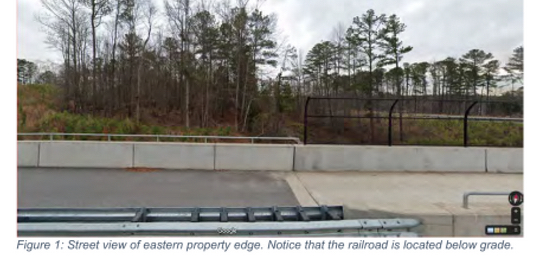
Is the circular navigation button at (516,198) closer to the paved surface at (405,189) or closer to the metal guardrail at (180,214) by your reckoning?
the paved surface at (405,189)

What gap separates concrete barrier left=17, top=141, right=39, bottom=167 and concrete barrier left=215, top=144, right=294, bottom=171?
496 centimetres

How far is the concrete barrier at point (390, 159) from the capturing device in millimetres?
7020

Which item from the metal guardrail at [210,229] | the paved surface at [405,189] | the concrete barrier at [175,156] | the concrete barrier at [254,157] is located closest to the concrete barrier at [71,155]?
the concrete barrier at [175,156]

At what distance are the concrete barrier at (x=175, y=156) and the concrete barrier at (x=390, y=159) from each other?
253 centimetres

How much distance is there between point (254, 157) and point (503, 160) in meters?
6.79

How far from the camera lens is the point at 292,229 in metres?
3.45

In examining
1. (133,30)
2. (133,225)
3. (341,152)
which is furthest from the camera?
(133,30)

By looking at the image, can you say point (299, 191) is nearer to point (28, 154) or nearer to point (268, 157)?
point (268, 157)

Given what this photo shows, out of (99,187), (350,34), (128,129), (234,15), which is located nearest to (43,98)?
(128,129)

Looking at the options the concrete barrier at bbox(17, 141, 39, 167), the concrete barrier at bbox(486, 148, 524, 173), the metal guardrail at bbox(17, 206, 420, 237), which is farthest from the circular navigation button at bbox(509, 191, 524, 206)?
the concrete barrier at bbox(17, 141, 39, 167)

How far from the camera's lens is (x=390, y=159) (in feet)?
23.1

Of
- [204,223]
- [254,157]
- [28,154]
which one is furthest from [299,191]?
[28,154]

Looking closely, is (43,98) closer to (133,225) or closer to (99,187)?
(99,187)
